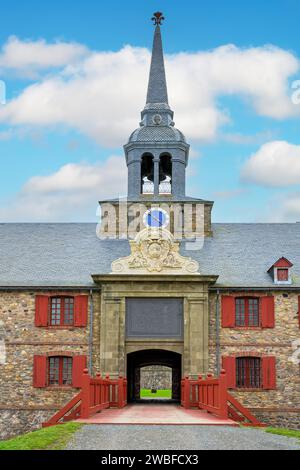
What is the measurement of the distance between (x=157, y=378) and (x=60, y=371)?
84.7 ft

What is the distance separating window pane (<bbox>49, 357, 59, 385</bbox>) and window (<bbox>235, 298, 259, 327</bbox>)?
7879mm

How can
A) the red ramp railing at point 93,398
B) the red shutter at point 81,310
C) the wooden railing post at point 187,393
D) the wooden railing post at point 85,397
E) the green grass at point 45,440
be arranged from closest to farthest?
the green grass at point 45,440 → the wooden railing post at point 85,397 → the red ramp railing at point 93,398 → the wooden railing post at point 187,393 → the red shutter at point 81,310

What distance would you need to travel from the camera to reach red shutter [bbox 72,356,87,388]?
29094 mm

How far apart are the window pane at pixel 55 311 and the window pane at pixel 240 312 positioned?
7.64 meters

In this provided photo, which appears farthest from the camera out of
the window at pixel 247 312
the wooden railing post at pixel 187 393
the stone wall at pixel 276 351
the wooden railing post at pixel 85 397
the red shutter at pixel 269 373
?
the window at pixel 247 312

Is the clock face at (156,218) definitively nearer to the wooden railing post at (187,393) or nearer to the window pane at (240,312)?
the window pane at (240,312)

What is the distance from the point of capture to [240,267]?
1223 inches

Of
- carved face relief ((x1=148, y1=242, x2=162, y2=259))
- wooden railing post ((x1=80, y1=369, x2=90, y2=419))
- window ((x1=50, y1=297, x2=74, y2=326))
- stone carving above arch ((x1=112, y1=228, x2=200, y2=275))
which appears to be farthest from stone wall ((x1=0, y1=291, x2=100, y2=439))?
wooden railing post ((x1=80, y1=369, x2=90, y2=419))

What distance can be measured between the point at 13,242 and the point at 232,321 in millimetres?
11474

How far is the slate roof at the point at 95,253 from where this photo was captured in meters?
30.3

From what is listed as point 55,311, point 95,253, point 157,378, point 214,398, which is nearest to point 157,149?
point 95,253

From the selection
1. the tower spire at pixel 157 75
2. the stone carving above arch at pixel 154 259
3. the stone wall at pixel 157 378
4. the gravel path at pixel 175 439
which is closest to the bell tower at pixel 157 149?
the tower spire at pixel 157 75
